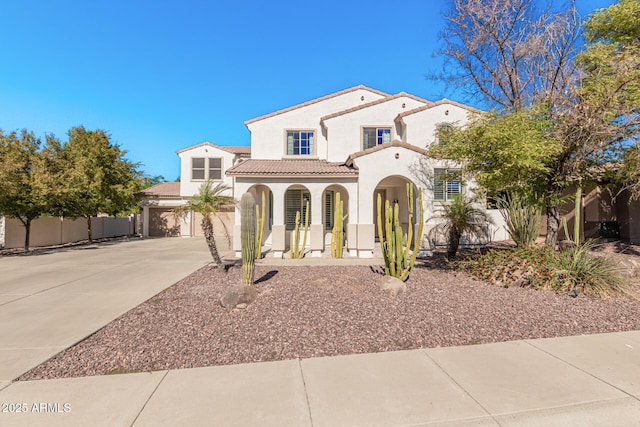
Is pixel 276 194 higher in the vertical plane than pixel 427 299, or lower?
higher

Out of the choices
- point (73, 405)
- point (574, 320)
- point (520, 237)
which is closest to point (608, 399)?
point (574, 320)

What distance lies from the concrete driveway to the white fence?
13.3 feet

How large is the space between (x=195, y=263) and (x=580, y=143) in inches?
514

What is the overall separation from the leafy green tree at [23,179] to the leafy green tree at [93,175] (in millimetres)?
1135

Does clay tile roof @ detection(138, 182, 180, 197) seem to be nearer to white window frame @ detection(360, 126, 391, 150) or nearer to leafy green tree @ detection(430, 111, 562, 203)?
white window frame @ detection(360, 126, 391, 150)

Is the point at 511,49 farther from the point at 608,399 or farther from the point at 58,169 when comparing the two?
the point at 58,169

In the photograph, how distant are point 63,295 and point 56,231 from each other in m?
15.7

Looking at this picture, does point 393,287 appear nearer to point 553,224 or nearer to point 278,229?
point 278,229

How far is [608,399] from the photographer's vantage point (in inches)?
123

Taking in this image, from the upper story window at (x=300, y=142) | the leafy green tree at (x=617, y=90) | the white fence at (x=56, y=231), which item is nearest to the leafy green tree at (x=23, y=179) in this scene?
the white fence at (x=56, y=231)

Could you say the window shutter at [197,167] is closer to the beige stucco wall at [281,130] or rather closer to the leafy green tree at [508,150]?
the beige stucco wall at [281,130]

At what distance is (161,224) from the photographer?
25719 mm

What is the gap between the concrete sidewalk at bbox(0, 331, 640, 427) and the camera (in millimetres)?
2869

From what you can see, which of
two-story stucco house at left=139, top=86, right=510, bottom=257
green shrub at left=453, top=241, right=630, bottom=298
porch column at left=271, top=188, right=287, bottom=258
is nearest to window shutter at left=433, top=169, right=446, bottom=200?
two-story stucco house at left=139, top=86, right=510, bottom=257
